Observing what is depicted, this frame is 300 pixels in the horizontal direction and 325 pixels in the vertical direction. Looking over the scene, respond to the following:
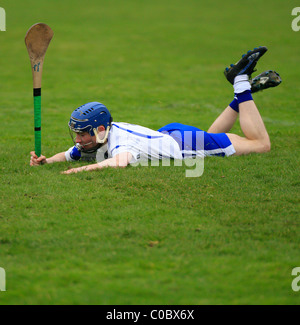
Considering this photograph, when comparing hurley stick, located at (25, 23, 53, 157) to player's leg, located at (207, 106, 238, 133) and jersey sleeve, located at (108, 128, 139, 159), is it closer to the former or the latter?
jersey sleeve, located at (108, 128, 139, 159)

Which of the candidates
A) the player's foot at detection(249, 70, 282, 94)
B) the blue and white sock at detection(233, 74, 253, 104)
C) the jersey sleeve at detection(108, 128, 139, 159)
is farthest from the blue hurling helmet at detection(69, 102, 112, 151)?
the player's foot at detection(249, 70, 282, 94)

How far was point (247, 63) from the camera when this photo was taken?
8.22m

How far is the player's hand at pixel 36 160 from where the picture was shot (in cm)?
750

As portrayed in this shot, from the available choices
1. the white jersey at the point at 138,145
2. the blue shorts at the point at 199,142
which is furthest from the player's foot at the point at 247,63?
the white jersey at the point at 138,145

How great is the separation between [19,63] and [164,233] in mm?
13856

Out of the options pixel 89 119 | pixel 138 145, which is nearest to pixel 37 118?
pixel 89 119

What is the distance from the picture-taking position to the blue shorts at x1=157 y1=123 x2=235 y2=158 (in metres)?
7.79

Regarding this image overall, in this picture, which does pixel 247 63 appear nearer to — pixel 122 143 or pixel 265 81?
pixel 265 81

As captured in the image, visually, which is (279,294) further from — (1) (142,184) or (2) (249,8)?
(2) (249,8)

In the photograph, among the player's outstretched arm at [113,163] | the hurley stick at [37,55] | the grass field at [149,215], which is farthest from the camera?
the hurley stick at [37,55]

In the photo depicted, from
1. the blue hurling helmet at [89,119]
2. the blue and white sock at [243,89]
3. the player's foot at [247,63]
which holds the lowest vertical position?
the blue hurling helmet at [89,119]

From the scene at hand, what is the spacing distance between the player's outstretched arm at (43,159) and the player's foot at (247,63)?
280 cm

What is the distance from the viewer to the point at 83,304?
4.21 m

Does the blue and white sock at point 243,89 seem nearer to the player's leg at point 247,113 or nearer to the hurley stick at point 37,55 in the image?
the player's leg at point 247,113
